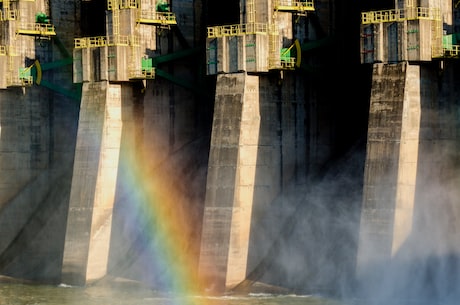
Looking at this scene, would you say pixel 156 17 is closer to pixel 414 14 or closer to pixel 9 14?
pixel 9 14

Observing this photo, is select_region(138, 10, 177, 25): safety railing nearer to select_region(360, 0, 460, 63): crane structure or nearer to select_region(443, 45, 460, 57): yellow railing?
select_region(360, 0, 460, 63): crane structure

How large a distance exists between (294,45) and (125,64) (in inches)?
409

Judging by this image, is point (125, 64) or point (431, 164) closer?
point (431, 164)

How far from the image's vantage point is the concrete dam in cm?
6306

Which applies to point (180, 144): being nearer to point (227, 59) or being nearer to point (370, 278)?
point (227, 59)

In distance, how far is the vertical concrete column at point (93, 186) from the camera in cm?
7581

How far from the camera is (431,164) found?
63.6m

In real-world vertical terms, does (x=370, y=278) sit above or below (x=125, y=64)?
below

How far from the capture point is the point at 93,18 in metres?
85.2

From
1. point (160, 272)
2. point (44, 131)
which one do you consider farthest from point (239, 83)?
point (44, 131)

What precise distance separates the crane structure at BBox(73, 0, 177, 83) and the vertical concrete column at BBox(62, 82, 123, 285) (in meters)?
Result: 0.94

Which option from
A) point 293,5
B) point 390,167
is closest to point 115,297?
point 390,167

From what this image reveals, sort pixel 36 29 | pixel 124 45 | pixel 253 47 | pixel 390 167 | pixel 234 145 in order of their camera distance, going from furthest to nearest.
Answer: pixel 36 29 < pixel 124 45 < pixel 253 47 < pixel 234 145 < pixel 390 167

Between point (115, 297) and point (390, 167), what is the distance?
16.9 metres
